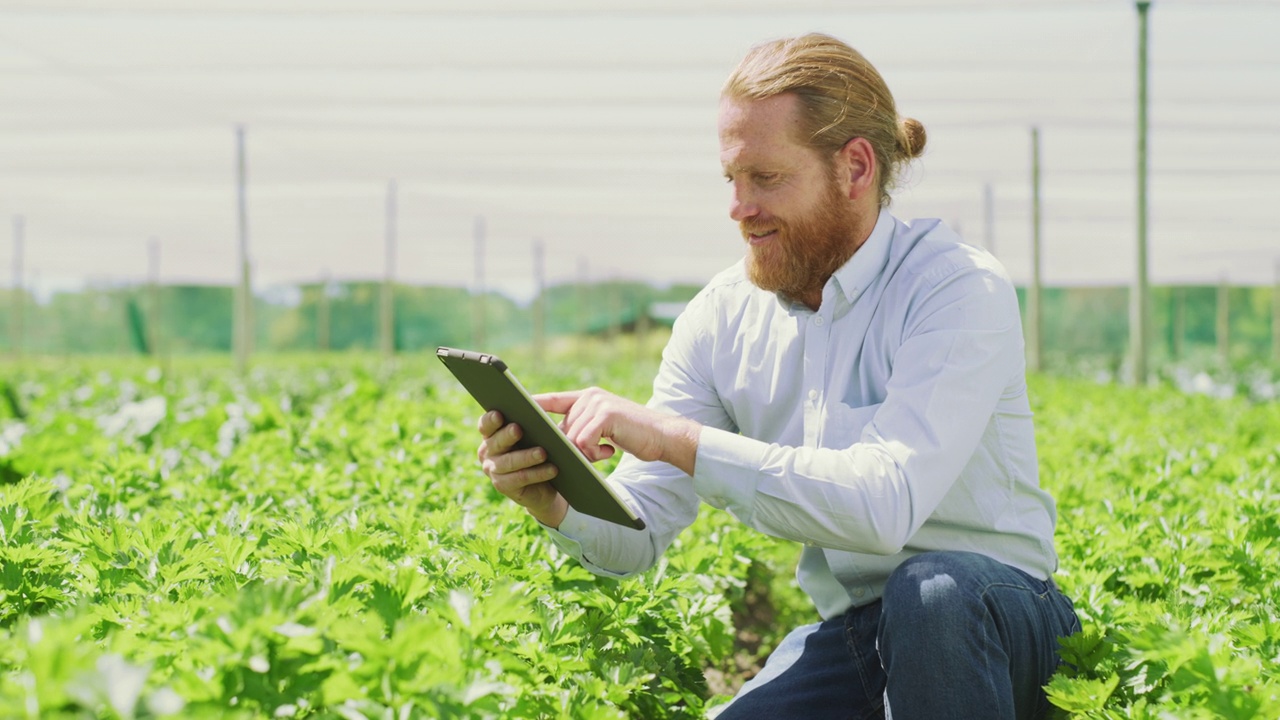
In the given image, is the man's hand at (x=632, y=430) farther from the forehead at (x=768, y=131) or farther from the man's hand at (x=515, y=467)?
the forehead at (x=768, y=131)

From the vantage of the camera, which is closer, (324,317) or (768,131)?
(768,131)

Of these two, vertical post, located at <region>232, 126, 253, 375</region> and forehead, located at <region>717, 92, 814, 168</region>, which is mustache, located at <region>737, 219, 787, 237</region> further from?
vertical post, located at <region>232, 126, 253, 375</region>

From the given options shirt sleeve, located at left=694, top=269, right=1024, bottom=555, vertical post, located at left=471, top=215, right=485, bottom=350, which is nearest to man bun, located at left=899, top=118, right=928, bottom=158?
shirt sleeve, located at left=694, top=269, right=1024, bottom=555

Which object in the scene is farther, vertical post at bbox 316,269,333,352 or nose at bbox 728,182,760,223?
vertical post at bbox 316,269,333,352

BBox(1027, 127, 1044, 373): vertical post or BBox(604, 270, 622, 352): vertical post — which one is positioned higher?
BBox(1027, 127, 1044, 373): vertical post

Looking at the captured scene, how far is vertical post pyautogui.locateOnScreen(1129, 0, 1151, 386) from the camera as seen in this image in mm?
9664

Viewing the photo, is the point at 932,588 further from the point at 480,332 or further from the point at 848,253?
the point at 480,332

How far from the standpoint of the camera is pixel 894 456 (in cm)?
216

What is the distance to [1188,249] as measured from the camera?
22.0 metres

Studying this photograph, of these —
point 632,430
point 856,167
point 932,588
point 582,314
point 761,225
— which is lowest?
point 582,314

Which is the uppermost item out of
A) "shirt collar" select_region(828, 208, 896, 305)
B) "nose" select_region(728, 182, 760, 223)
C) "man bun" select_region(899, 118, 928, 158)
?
"man bun" select_region(899, 118, 928, 158)

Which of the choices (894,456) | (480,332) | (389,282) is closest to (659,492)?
(894,456)

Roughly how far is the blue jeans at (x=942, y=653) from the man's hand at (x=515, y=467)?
0.67 m

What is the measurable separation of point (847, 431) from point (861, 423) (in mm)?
37
